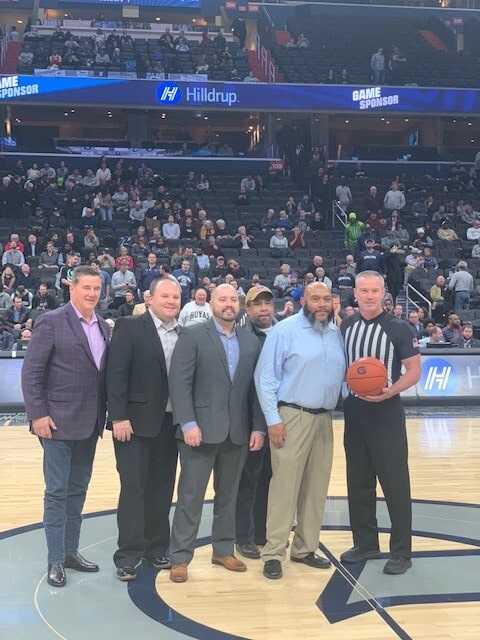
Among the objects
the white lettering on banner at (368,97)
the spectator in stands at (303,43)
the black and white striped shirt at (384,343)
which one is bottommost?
the black and white striped shirt at (384,343)

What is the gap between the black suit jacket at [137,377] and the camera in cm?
500

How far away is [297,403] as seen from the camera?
514 centimetres


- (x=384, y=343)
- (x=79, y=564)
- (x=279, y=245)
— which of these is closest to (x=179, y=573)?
(x=79, y=564)

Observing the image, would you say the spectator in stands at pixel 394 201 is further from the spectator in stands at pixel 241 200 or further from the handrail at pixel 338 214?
Result: the spectator in stands at pixel 241 200

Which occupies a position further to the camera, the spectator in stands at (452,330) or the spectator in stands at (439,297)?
the spectator in stands at (439,297)

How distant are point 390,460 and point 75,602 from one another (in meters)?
1.96

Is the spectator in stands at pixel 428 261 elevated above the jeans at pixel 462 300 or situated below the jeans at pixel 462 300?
above

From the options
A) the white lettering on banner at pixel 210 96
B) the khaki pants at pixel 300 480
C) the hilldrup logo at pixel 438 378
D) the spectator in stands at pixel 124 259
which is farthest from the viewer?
the white lettering on banner at pixel 210 96

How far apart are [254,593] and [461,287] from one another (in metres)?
12.3

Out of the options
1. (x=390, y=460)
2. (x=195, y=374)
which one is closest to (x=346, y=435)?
(x=390, y=460)

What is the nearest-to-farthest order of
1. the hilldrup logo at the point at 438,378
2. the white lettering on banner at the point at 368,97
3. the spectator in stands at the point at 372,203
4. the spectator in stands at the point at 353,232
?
the hilldrup logo at the point at 438,378 < the spectator in stands at the point at 353,232 < the spectator in stands at the point at 372,203 < the white lettering on banner at the point at 368,97

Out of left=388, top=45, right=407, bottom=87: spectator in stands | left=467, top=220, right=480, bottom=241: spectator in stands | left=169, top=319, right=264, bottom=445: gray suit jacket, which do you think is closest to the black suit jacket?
left=169, top=319, right=264, bottom=445: gray suit jacket

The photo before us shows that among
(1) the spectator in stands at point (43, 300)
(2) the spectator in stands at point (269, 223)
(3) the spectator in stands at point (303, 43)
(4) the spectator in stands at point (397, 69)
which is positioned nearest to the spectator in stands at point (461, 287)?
(2) the spectator in stands at point (269, 223)

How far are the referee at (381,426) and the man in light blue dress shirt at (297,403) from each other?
183 millimetres
